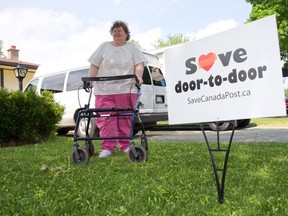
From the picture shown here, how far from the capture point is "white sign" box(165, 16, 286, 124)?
74.1 inches

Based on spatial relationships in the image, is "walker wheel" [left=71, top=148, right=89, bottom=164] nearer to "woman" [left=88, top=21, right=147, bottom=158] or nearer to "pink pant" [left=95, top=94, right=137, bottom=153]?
"woman" [left=88, top=21, right=147, bottom=158]

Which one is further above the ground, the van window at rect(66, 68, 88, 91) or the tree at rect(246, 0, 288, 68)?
the tree at rect(246, 0, 288, 68)

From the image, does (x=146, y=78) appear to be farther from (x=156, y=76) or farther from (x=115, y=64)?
(x=115, y=64)

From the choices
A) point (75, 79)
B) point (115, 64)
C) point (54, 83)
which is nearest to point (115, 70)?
point (115, 64)

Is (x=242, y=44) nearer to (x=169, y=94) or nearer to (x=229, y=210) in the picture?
(x=169, y=94)

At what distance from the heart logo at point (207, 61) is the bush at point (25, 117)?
4942mm

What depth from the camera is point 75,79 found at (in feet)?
27.8

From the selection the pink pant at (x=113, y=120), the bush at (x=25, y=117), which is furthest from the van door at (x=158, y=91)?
the pink pant at (x=113, y=120)

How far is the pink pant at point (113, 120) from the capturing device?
4211 mm

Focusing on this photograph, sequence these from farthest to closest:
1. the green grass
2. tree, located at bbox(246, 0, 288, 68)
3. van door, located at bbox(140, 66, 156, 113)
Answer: tree, located at bbox(246, 0, 288, 68) < van door, located at bbox(140, 66, 156, 113) < the green grass

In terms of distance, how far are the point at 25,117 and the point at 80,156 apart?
10.5ft

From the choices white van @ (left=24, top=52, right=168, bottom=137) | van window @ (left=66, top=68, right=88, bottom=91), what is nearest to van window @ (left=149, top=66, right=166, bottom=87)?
white van @ (left=24, top=52, right=168, bottom=137)

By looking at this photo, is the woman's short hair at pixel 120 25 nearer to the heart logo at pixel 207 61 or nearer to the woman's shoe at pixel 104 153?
the woman's shoe at pixel 104 153

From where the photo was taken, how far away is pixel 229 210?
6.51ft
